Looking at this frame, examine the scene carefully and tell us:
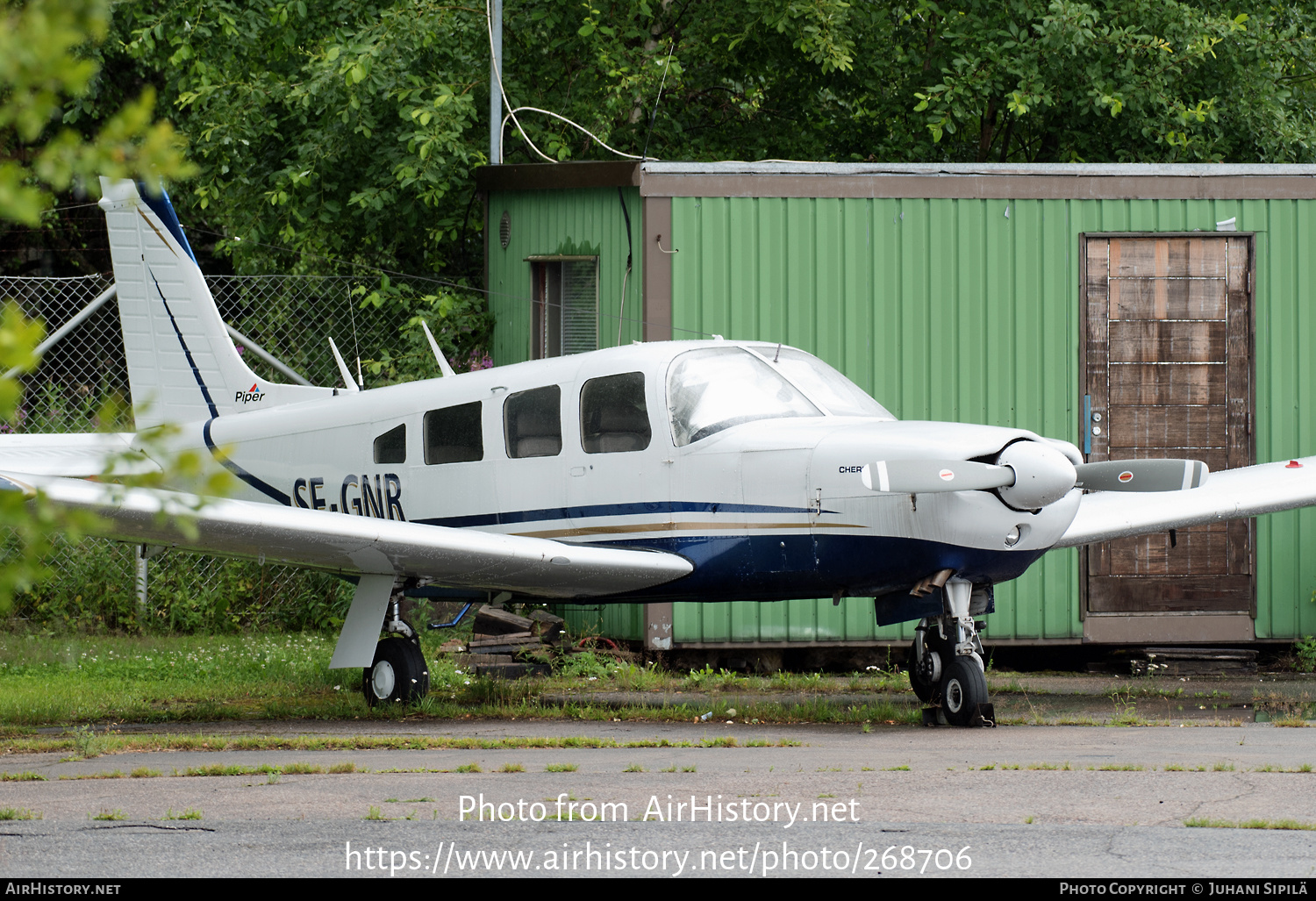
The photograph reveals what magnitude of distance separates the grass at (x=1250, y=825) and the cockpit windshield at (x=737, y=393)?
3.89m

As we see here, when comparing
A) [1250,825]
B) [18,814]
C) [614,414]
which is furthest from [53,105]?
[614,414]

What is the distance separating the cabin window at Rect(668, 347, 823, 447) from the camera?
8.49 meters

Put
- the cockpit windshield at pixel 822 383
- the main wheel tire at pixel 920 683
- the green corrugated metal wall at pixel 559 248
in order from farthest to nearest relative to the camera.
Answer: the green corrugated metal wall at pixel 559 248
the main wheel tire at pixel 920 683
the cockpit windshield at pixel 822 383

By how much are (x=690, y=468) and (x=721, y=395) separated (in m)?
0.46

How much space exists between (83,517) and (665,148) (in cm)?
1510

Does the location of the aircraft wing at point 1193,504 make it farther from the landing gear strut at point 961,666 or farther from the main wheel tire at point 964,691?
the main wheel tire at point 964,691

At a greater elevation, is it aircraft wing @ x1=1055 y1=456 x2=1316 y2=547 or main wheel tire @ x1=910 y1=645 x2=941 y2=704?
aircraft wing @ x1=1055 y1=456 x2=1316 y2=547

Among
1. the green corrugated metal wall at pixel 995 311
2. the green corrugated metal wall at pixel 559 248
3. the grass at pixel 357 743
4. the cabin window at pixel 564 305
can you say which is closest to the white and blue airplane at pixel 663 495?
the grass at pixel 357 743

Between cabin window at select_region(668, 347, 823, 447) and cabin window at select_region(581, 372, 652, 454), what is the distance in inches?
8.2

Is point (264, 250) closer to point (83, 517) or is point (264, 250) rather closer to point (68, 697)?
point (68, 697)

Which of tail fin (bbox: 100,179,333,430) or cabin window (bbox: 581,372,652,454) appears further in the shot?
tail fin (bbox: 100,179,333,430)

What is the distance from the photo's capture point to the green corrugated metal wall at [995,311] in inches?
454

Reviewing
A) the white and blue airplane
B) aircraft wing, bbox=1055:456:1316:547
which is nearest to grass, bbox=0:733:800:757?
the white and blue airplane

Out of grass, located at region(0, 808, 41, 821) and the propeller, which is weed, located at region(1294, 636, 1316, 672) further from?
grass, located at region(0, 808, 41, 821)
